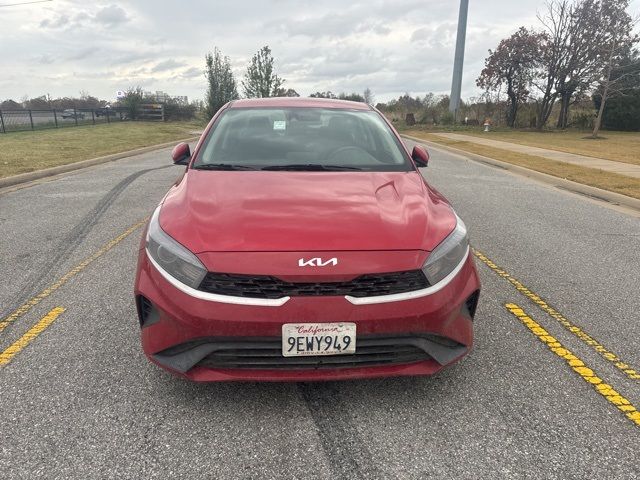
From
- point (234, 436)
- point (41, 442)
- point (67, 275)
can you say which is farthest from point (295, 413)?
point (67, 275)

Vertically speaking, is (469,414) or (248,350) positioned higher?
(248,350)

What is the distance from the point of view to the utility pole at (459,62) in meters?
34.8

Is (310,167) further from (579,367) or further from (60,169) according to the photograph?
(60,169)

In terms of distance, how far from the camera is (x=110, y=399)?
2.50m

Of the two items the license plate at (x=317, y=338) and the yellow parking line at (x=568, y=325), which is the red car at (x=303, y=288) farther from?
the yellow parking line at (x=568, y=325)

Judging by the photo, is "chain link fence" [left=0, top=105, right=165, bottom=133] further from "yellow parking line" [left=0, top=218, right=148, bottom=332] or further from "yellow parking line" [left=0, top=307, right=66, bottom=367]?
"yellow parking line" [left=0, top=307, right=66, bottom=367]

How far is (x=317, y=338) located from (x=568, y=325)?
7.25 feet

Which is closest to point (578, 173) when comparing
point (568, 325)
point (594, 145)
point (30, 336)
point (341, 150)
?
point (568, 325)

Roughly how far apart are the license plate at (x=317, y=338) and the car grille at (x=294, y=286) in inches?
5.6

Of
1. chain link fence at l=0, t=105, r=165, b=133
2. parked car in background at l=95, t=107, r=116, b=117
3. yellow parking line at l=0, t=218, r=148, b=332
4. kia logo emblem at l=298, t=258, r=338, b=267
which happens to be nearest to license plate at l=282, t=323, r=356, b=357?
kia logo emblem at l=298, t=258, r=338, b=267

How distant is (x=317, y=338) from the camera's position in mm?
2186

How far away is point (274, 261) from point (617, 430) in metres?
1.82

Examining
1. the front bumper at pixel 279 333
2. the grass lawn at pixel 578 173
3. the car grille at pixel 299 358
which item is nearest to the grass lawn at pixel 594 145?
the grass lawn at pixel 578 173

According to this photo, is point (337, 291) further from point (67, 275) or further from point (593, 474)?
point (67, 275)
